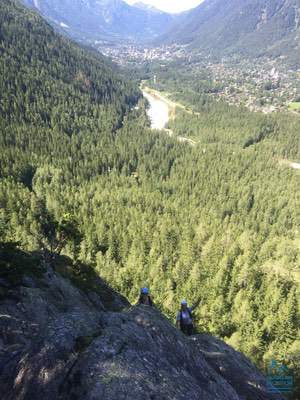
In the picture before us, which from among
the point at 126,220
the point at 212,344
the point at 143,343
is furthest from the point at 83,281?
the point at 126,220

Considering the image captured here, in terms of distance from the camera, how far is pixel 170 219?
110562 millimetres

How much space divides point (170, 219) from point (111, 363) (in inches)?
3734

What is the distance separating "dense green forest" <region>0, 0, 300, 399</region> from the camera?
65.3 meters

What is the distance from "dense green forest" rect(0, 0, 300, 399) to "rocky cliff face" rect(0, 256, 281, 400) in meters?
19.2

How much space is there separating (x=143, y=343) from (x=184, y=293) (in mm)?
55893

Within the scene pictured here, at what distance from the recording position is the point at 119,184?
14575 cm

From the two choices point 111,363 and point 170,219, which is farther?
point 170,219

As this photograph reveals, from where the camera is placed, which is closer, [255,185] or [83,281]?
[83,281]

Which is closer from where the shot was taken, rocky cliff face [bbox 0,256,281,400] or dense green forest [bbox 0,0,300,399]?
rocky cliff face [bbox 0,256,281,400]

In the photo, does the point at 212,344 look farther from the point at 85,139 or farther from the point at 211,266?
the point at 85,139

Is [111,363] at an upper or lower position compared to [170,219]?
upper

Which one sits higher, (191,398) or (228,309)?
(191,398)

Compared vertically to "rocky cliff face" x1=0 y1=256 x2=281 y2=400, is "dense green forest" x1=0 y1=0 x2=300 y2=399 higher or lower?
lower

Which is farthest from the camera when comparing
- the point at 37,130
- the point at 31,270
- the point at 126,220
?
the point at 37,130
